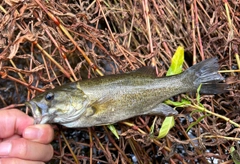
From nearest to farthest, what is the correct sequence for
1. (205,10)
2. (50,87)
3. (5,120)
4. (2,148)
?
(2,148) → (5,120) → (50,87) → (205,10)

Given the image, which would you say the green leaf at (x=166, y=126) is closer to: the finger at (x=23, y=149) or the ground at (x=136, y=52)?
the ground at (x=136, y=52)

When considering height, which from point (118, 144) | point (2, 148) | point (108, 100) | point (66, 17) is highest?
point (66, 17)

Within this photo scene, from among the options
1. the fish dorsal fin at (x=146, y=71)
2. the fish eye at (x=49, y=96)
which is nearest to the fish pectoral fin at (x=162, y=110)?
the fish dorsal fin at (x=146, y=71)

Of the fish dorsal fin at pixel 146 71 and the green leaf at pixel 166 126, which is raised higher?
the fish dorsal fin at pixel 146 71

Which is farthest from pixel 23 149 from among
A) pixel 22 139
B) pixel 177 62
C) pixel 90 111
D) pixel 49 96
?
pixel 177 62

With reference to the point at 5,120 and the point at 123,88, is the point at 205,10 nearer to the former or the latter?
the point at 123,88

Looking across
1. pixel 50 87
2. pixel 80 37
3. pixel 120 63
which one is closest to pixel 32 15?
pixel 80 37
